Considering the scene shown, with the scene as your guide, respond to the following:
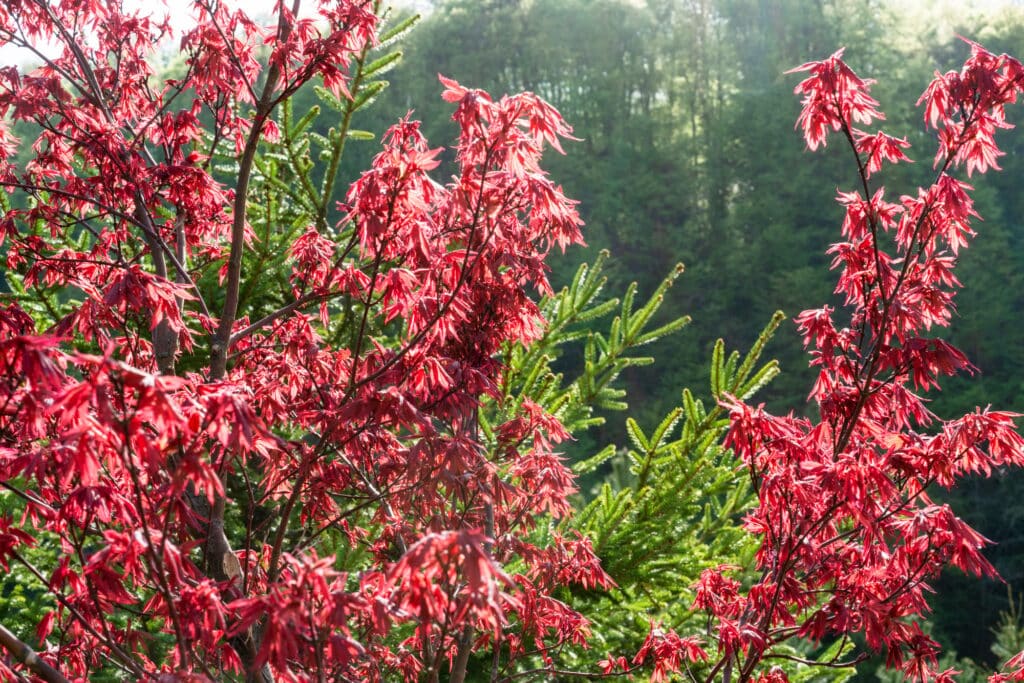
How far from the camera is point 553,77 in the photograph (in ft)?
82.5

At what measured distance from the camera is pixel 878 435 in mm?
2086

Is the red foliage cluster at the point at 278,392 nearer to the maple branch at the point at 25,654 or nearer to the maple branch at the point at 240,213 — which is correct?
the maple branch at the point at 240,213

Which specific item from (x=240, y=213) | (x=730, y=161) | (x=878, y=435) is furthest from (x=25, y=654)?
(x=730, y=161)

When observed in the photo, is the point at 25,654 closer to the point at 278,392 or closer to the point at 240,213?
the point at 278,392

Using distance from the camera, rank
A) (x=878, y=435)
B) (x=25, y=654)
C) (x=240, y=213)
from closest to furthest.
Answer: (x=25, y=654) < (x=878, y=435) < (x=240, y=213)

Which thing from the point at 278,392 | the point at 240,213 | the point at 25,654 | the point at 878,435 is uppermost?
the point at 240,213

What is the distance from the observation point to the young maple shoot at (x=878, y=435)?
6.41 ft

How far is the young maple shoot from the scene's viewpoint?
1953 millimetres

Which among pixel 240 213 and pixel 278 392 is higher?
pixel 240 213

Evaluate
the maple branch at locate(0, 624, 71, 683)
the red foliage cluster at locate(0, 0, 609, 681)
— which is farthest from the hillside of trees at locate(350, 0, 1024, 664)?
the maple branch at locate(0, 624, 71, 683)

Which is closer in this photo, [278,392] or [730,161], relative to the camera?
[278,392]

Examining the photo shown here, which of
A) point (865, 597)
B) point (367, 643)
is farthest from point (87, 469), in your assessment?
point (865, 597)

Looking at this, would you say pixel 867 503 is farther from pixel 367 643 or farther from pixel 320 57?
pixel 320 57

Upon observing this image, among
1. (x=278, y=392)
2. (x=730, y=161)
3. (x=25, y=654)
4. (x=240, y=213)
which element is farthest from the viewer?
(x=730, y=161)
